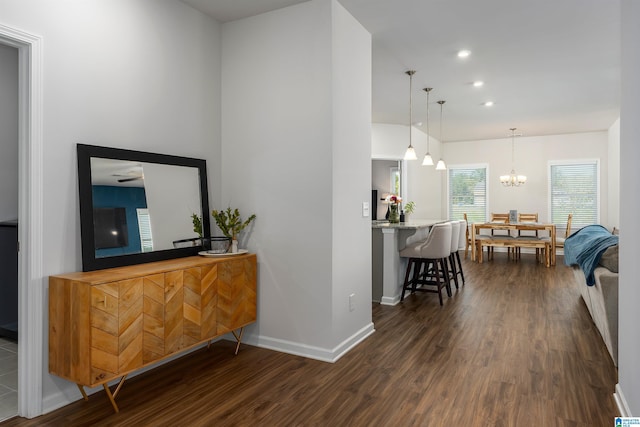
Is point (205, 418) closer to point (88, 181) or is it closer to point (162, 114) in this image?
point (88, 181)

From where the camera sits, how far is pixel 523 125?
27.1 ft

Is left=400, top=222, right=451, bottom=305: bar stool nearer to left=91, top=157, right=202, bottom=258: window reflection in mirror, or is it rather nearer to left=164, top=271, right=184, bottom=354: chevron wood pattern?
left=91, top=157, right=202, bottom=258: window reflection in mirror

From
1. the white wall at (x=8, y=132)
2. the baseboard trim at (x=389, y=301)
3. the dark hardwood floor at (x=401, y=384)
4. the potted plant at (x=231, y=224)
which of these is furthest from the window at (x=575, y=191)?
the white wall at (x=8, y=132)

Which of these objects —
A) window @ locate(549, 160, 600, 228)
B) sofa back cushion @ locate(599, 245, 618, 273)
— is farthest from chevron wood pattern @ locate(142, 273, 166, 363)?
window @ locate(549, 160, 600, 228)

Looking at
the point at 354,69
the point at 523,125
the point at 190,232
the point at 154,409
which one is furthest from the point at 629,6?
the point at 523,125

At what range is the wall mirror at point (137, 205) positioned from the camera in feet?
8.49

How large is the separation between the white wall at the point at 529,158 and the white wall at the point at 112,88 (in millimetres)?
8038

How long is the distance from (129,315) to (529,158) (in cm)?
950

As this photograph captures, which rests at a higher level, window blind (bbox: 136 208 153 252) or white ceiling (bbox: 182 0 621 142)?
white ceiling (bbox: 182 0 621 142)

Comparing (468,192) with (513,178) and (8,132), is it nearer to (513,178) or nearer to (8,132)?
(513,178)

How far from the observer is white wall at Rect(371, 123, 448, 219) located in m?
8.46

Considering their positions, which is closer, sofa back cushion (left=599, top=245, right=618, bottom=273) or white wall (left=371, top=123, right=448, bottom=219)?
sofa back cushion (left=599, top=245, right=618, bottom=273)

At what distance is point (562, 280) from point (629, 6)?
5.17 metres

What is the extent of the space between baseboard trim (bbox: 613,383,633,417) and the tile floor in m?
3.37
